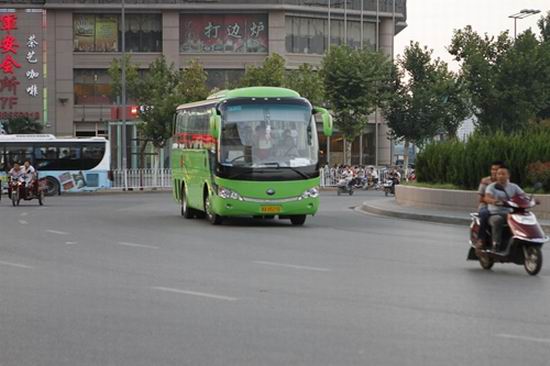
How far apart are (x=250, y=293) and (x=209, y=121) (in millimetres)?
15006

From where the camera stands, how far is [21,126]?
69.0 metres

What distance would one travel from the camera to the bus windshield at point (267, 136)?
26328 mm

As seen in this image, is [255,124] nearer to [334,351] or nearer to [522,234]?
[522,234]

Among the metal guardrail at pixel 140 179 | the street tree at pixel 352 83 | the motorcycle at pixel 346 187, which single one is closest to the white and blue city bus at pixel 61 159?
the metal guardrail at pixel 140 179

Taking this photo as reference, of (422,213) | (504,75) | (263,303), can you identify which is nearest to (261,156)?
(422,213)

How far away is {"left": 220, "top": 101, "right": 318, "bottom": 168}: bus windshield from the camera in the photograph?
26.3 meters

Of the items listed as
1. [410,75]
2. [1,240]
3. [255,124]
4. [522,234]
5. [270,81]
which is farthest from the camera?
[410,75]

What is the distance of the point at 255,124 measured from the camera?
87.6ft

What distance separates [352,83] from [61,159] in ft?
64.4

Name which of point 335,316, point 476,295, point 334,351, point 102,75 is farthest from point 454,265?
point 102,75

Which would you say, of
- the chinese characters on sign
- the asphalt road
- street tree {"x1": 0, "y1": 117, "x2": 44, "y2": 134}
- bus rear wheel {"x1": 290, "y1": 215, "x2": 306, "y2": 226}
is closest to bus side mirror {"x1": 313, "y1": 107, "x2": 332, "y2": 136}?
bus rear wheel {"x1": 290, "y1": 215, "x2": 306, "y2": 226}

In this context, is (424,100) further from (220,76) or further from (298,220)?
(298,220)

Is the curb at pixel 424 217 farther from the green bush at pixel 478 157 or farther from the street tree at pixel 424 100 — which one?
the street tree at pixel 424 100

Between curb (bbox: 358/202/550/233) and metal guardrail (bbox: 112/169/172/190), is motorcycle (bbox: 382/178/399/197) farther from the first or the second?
curb (bbox: 358/202/550/233)
